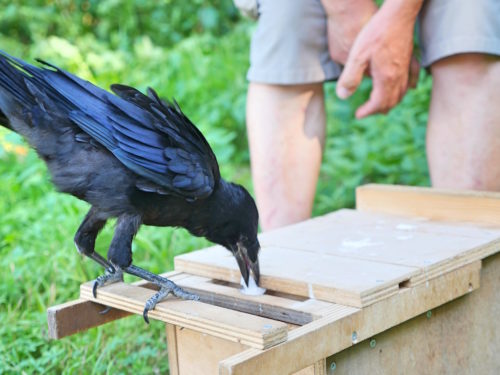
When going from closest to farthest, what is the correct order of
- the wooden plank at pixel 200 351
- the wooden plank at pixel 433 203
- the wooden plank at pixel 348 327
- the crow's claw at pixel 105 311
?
the wooden plank at pixel 348 327 < the wooden plank at pixel 200 351 < the crow's claw at pixel 105 311 < the wooden plank at pixel 433 203

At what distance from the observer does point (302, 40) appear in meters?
3.29

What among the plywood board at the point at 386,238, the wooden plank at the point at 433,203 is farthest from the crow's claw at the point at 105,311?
the wooden plank at the point at 433,203

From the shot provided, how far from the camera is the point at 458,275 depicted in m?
2.29

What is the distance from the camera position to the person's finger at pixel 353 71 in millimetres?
3135

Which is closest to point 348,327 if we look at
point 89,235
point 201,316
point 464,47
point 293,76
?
point 201,316

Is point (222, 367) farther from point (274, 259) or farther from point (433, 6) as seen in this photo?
point (433, 6)

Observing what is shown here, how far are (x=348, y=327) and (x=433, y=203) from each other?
43.6 inches

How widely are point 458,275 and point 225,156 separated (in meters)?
3.24

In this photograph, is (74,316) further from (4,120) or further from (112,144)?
(4,120)

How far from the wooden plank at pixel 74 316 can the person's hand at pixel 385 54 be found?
147 centimetres

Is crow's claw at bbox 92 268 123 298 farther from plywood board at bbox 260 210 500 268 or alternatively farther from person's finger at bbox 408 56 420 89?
person's finger at bbox 408 56 420 89

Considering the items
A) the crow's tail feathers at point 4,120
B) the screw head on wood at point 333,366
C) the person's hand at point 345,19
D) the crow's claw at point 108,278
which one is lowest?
the screw head on wood at point 333,366

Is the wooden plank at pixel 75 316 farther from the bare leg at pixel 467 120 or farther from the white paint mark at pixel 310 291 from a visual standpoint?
the bare leg at pixel 467 120

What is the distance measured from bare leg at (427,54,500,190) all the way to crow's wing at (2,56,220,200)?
3.89 feet
